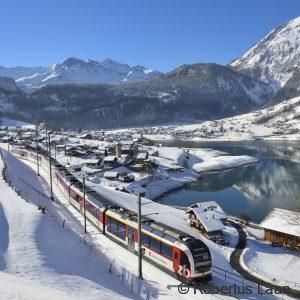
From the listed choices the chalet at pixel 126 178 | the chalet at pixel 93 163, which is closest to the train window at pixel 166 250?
the chalet at pixel 126 178

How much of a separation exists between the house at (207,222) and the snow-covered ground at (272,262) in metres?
2.85

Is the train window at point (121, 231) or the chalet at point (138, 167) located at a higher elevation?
the train window at point (121, 231)

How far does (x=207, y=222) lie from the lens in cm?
3803

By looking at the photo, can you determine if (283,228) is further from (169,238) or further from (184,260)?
(184,260)

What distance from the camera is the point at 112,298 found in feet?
57.2

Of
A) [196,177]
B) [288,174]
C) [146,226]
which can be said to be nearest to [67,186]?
[146,226]

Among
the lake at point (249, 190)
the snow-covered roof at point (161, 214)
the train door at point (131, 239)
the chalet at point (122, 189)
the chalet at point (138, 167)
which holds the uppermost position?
the train door at point (131, 239)

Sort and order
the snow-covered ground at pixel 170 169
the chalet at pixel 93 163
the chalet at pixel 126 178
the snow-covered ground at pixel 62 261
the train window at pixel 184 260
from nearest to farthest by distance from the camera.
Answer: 1. the snow-covered ground at pixel 62 261
2. the train window at pixel 184 260
3. the snow-covered ground at pixel 170 169
4. the chalet at pixel 126 178
5. the chalet at pixel 93 163

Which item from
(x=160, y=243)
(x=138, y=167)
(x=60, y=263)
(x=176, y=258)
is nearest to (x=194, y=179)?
(x=138, y=167)

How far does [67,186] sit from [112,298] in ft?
95.7

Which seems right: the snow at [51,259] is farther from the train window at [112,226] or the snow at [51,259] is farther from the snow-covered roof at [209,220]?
the snow-covered roof at [209,220]

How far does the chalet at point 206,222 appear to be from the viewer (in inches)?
1454

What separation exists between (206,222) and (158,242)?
45.6 ft

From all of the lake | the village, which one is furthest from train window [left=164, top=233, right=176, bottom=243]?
the lake
